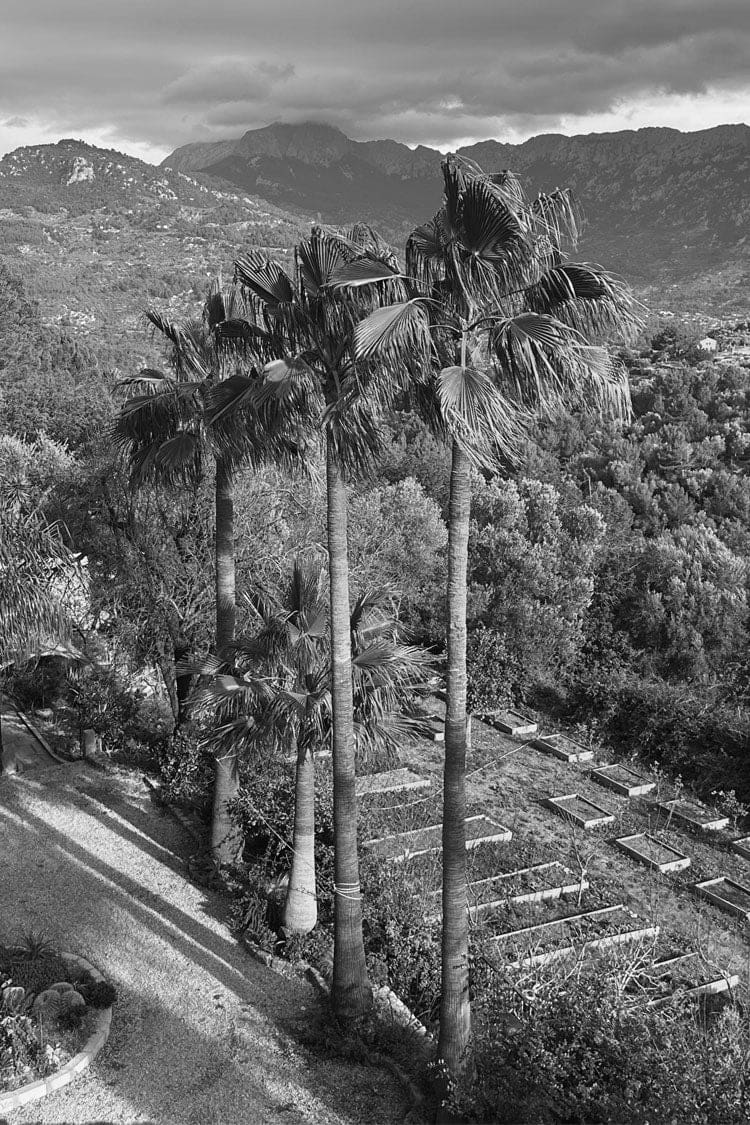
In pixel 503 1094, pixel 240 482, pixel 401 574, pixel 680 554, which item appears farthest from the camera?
pixel 680 554

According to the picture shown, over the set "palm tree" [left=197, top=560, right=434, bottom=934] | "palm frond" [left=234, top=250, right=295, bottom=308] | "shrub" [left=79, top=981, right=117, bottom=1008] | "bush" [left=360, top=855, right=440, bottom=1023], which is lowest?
"bush" [left=360, top=855, right=440, bottom=1023]

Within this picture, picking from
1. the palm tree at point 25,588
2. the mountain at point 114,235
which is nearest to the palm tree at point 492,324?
the palm tree at point 25,588

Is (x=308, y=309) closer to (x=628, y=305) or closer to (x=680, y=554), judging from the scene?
(x=628, y=305)

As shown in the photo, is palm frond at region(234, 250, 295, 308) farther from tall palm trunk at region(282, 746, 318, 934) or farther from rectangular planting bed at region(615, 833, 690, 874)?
rectangular planting bed at region(615, 833, 690, 874)

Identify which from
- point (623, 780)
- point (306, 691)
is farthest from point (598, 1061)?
point (623, 780)

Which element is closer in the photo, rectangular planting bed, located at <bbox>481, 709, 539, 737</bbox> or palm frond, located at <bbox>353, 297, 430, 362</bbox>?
palm frond, located at <bbox>353, 297, 430, 362</bbox>

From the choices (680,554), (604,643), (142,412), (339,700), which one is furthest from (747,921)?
(680,554)

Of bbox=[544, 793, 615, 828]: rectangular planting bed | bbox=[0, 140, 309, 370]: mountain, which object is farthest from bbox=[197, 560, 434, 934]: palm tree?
bbox=[0, 140, 309, 370]: mountain
